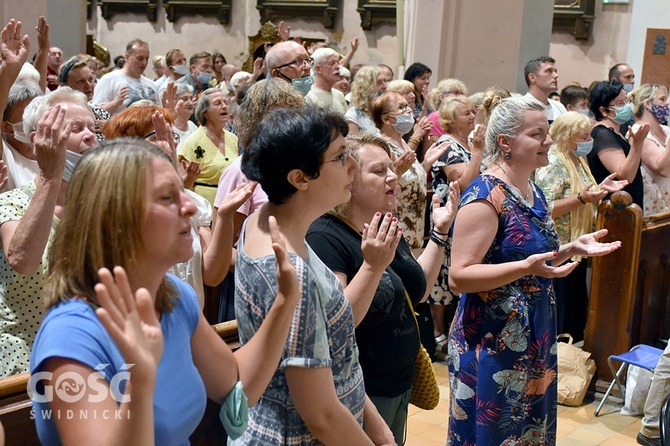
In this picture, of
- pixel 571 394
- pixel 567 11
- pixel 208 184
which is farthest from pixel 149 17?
pixel 571 394

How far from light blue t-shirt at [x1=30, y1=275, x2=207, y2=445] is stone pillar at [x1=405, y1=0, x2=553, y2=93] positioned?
6837 mm

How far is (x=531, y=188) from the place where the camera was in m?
3.26

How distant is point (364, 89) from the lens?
6.20 metres

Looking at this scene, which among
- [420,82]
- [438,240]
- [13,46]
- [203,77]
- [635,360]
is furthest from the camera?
[203,77]

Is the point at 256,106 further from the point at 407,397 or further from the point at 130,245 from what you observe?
the point at 130,245

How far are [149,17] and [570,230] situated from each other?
1205cm

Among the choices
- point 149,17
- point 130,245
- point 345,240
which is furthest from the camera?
point 149,17

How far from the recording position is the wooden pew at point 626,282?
16.1 feet

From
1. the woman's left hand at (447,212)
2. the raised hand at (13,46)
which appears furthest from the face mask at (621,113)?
the raised hand at (13,46)

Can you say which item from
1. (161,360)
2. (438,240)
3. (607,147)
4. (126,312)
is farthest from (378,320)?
(607,147)

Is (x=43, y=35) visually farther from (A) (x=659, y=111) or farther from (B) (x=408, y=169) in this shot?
(A) (x=659, y=111)

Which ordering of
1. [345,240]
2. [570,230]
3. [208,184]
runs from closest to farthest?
[345,240] → [208,184] → [570,230]

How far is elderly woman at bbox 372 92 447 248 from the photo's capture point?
509 centimetres

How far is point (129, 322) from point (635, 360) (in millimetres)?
3707
